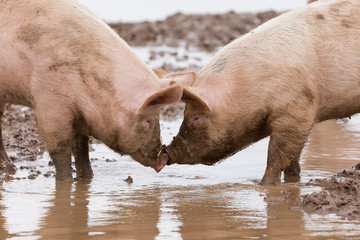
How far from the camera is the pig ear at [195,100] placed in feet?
23.2

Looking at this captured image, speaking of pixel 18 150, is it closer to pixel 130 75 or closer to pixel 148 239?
pixel 130 75

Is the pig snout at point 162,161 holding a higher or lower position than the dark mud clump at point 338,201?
higher

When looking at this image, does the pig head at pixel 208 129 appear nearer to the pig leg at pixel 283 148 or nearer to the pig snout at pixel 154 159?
the pig snout at pixel 154 159

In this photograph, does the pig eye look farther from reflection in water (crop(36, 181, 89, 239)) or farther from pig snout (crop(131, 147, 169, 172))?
reflection in water (crop(36, 181, 89, 239))

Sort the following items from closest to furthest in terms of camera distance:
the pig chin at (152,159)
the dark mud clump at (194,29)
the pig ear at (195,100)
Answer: the pig ear at (195,100), the pig chin at (152,159), the dark mud clump at (194,29)

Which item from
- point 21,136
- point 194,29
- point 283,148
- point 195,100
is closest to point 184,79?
point 195,100

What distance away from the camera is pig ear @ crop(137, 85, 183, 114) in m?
6.75

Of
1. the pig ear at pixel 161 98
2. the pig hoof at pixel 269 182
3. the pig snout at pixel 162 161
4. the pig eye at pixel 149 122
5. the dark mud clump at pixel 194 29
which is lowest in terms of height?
the pig hoof at pixel 269 182

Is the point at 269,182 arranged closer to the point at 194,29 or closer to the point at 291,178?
the point at 291,178

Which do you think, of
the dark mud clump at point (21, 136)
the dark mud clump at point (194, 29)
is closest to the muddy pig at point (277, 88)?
the dark mud clump at point (21, 136)

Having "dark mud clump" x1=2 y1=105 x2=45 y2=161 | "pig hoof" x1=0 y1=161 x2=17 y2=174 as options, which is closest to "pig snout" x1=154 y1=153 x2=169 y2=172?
"pig hoof" x1=0 y1=161 x2=17 y2=174

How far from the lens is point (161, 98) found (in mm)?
6961

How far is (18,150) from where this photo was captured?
945cm

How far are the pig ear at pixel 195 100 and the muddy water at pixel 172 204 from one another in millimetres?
775
